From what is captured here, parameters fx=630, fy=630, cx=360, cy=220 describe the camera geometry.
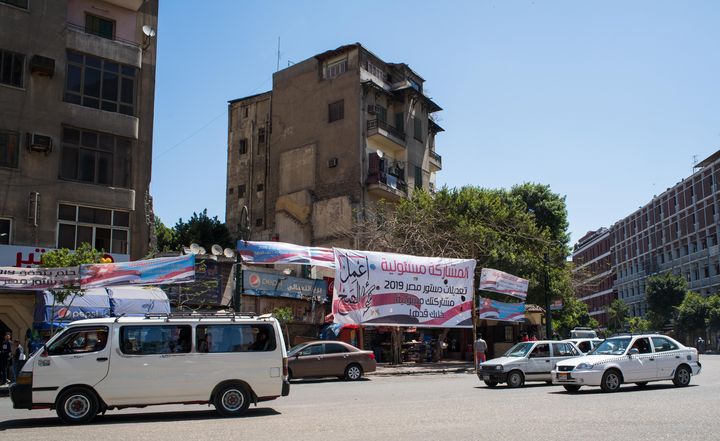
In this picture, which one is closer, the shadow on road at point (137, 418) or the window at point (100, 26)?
the shadow on road at point (137, 418)

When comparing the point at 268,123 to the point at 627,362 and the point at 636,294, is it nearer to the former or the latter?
the point at 627,362

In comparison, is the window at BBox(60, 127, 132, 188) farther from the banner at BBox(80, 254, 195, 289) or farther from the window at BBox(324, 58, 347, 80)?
the window at BBox(324, 58, 347, 80)

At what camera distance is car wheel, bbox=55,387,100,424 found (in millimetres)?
11305

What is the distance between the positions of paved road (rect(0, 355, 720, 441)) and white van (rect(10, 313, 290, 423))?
411 mm

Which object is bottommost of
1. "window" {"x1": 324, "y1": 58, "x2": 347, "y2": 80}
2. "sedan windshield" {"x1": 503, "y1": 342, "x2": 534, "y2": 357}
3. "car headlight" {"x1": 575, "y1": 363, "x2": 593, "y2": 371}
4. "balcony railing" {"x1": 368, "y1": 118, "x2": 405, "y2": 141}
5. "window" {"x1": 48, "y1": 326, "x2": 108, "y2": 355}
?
"car headlight" {"x1": 575, "y1": 363, "x2": 593, "y2": 371}

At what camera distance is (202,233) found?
45.9 metres

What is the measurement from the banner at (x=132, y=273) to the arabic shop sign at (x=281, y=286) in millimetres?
11205

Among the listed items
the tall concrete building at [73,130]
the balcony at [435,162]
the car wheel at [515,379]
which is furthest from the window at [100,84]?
the balcony at [435,162]

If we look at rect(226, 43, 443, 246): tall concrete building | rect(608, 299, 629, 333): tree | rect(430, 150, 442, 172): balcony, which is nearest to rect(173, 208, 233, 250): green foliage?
rect(226, 43, 443, 246): tall concrete building

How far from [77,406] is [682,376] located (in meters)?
15.1

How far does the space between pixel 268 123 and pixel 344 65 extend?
8.76m

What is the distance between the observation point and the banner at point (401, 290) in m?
22.5

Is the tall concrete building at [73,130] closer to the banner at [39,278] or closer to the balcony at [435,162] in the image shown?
the banner at [39,278]

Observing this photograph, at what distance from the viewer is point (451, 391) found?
1755cm
